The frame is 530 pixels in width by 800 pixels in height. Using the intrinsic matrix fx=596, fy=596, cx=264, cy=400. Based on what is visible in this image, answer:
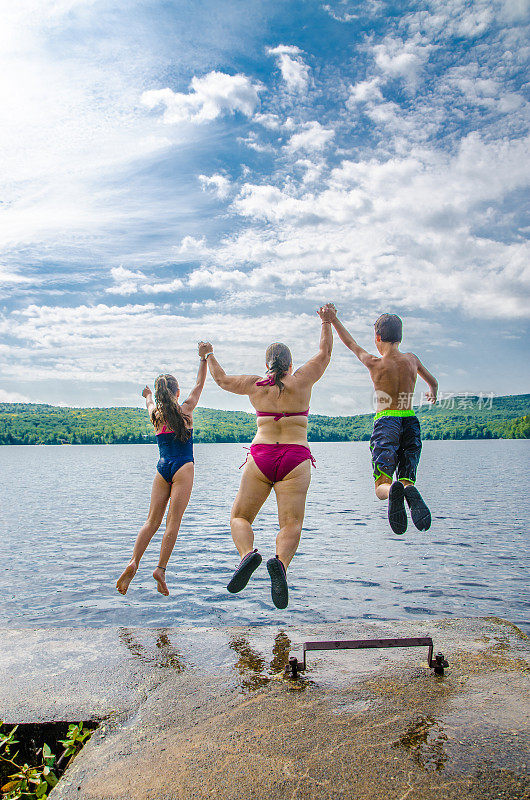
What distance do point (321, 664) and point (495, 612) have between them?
29.2ft

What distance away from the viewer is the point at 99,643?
8.58 metres

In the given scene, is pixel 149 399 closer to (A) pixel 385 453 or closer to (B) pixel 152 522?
(B) pixel 152 522

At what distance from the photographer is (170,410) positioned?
8227mm

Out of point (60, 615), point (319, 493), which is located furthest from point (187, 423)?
point (319, 493)

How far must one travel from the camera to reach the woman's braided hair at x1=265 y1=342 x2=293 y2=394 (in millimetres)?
6648

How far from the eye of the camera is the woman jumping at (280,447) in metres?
6.38

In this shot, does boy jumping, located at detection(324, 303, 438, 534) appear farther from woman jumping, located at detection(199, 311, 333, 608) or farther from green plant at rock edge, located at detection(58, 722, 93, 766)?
green plant at rock edge, located at detection(58, 722, 93, 766)

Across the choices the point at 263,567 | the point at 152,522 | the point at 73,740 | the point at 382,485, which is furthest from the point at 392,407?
the point at 263,567

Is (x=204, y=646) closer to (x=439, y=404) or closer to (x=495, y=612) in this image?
(x=439, y=404)

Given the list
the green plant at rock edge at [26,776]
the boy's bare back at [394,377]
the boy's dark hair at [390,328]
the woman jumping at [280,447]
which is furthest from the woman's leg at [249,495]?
the green plant at rock edge at [26,776]

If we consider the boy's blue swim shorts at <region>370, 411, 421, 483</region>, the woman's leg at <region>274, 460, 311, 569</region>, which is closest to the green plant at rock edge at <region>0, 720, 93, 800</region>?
the woman's leg at <region>274, 460, 311, 569</region>

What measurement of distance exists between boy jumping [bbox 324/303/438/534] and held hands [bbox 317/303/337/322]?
3 cm

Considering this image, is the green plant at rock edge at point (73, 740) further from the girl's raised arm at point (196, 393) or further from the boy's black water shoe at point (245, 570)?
the girl's raised arm at point (196, 393)

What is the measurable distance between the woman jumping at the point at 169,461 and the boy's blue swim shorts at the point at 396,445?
2680mm
